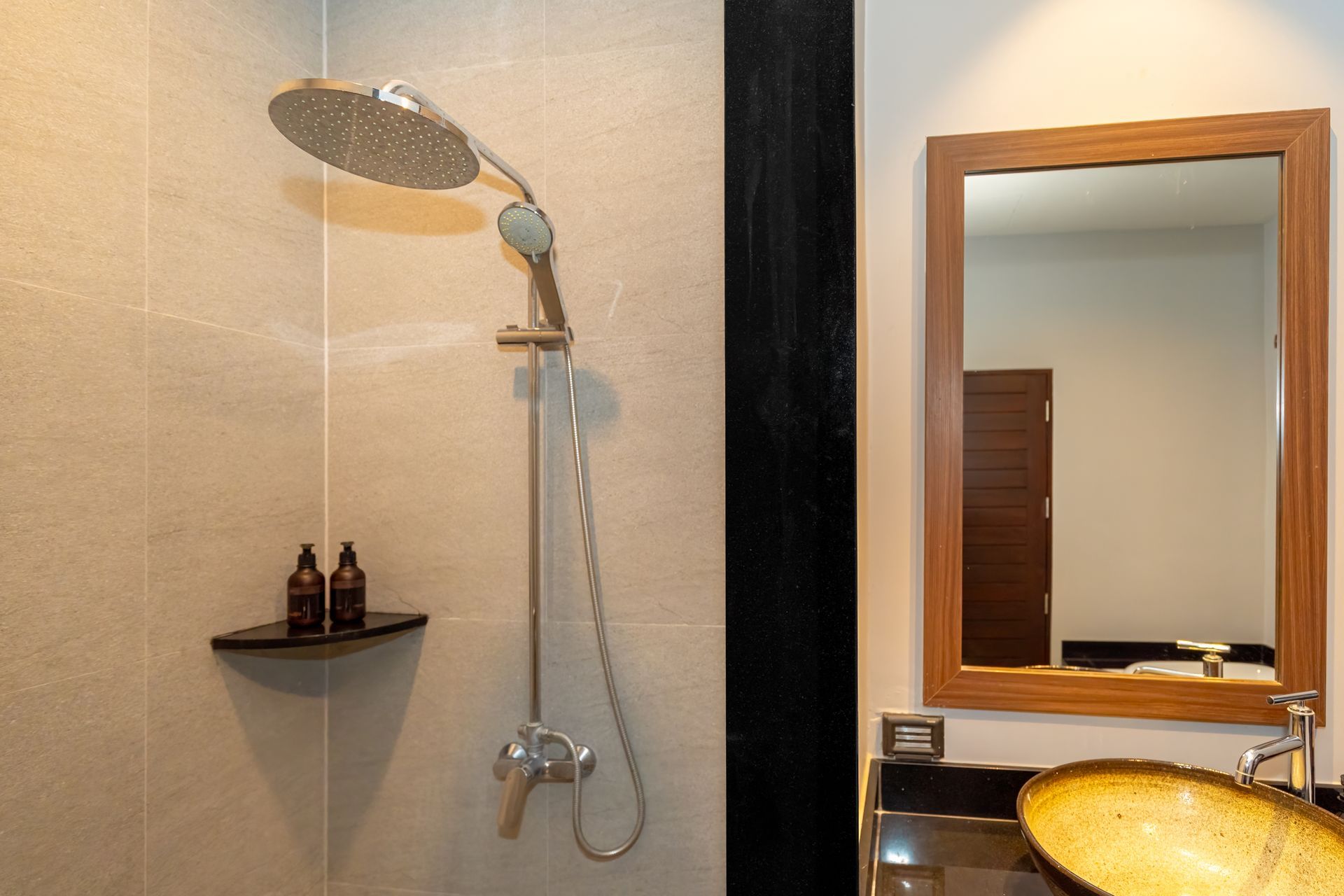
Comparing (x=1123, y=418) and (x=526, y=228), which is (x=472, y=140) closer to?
(x=526, y=228)

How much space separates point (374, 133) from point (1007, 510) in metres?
1.19

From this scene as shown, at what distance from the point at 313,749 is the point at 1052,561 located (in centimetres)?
146

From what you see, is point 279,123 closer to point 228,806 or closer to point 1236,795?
point 228,806

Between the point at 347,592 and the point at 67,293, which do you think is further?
the point at 347,592

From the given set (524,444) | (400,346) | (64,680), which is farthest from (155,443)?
(524,444)

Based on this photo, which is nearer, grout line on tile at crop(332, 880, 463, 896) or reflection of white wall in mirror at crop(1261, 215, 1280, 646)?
reflection of white wall in mirror at crop(1261, 215, 1280, 646)

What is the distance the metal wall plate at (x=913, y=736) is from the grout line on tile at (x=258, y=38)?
5.50 ft

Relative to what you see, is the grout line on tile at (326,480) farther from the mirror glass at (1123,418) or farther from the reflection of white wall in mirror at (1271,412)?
the reflection of white wall in mirror at (1271,412)

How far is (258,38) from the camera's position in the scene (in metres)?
1.34

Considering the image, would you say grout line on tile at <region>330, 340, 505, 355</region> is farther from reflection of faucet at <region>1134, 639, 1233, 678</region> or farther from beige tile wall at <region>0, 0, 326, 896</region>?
reflection of faucet at <region>1134, 639, 1233, 678</region>

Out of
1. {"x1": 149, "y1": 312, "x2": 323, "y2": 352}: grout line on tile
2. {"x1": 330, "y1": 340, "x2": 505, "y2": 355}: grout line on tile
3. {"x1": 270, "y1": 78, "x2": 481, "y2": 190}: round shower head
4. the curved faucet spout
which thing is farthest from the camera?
{"x1": 330, "y1": 340, "x2": 505, "y2": 355}: grout line on tile

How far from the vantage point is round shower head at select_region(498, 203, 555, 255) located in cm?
118

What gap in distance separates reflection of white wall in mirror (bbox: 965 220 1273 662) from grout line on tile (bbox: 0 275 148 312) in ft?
4.49

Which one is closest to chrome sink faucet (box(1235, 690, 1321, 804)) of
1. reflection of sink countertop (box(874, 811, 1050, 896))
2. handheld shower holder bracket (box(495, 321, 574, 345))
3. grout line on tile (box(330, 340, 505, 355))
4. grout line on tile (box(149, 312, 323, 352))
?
reflection of sink countertop (box(874, 811, 1050, 896))
